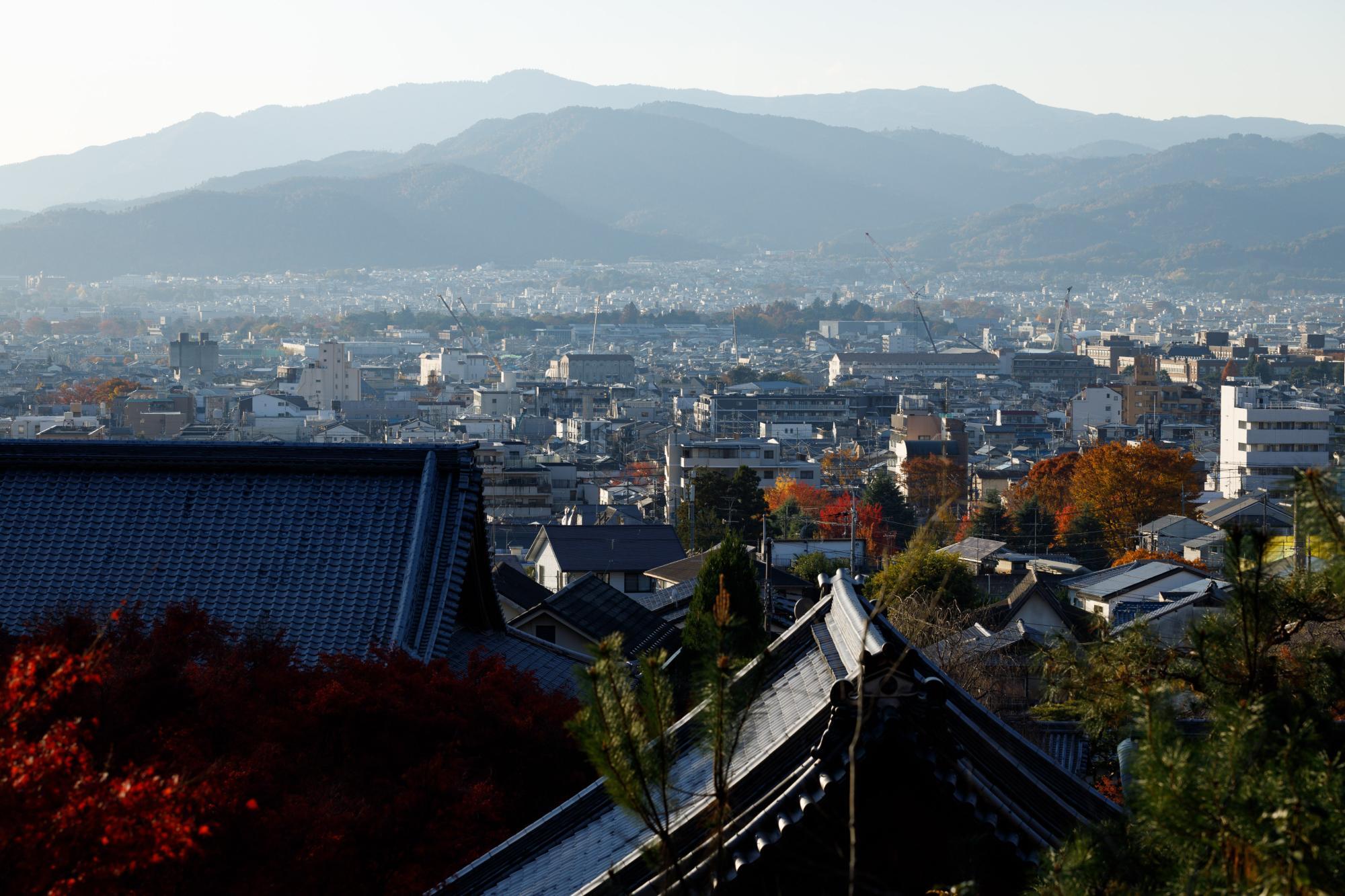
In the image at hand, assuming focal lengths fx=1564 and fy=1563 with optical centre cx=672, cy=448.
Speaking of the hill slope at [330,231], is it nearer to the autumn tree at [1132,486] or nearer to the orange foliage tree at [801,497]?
the orange foliage tree at [801,497]

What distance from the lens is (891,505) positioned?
2494 centimetres

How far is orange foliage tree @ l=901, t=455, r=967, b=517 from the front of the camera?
97.1 feet

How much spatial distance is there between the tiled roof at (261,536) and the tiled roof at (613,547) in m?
8.88

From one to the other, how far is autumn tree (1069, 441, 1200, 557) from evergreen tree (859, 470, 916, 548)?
9.54ft

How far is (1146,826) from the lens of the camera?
201 cm

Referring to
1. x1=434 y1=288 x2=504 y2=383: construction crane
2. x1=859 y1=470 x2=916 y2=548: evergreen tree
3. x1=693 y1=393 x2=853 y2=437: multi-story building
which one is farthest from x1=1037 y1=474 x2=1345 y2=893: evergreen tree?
x1=434 y1=288 x2=504 y2=383: construction crane

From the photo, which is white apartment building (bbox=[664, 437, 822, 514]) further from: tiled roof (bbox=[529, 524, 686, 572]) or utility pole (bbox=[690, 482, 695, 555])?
tiled roof (bbox=[529, 524, 686, 572])

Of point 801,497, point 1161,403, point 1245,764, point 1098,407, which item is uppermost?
point 1245,764

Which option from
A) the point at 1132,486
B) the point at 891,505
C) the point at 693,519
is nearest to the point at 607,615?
the point at 693,519

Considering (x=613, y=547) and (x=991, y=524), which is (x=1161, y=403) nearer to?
(x=991, y=524)

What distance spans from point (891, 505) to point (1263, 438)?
28.2ft

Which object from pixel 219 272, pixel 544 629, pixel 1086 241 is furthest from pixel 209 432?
pixel 1086 241

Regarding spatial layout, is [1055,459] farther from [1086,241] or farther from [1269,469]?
[1086,241]

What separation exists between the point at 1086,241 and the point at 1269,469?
130435 millimetres
